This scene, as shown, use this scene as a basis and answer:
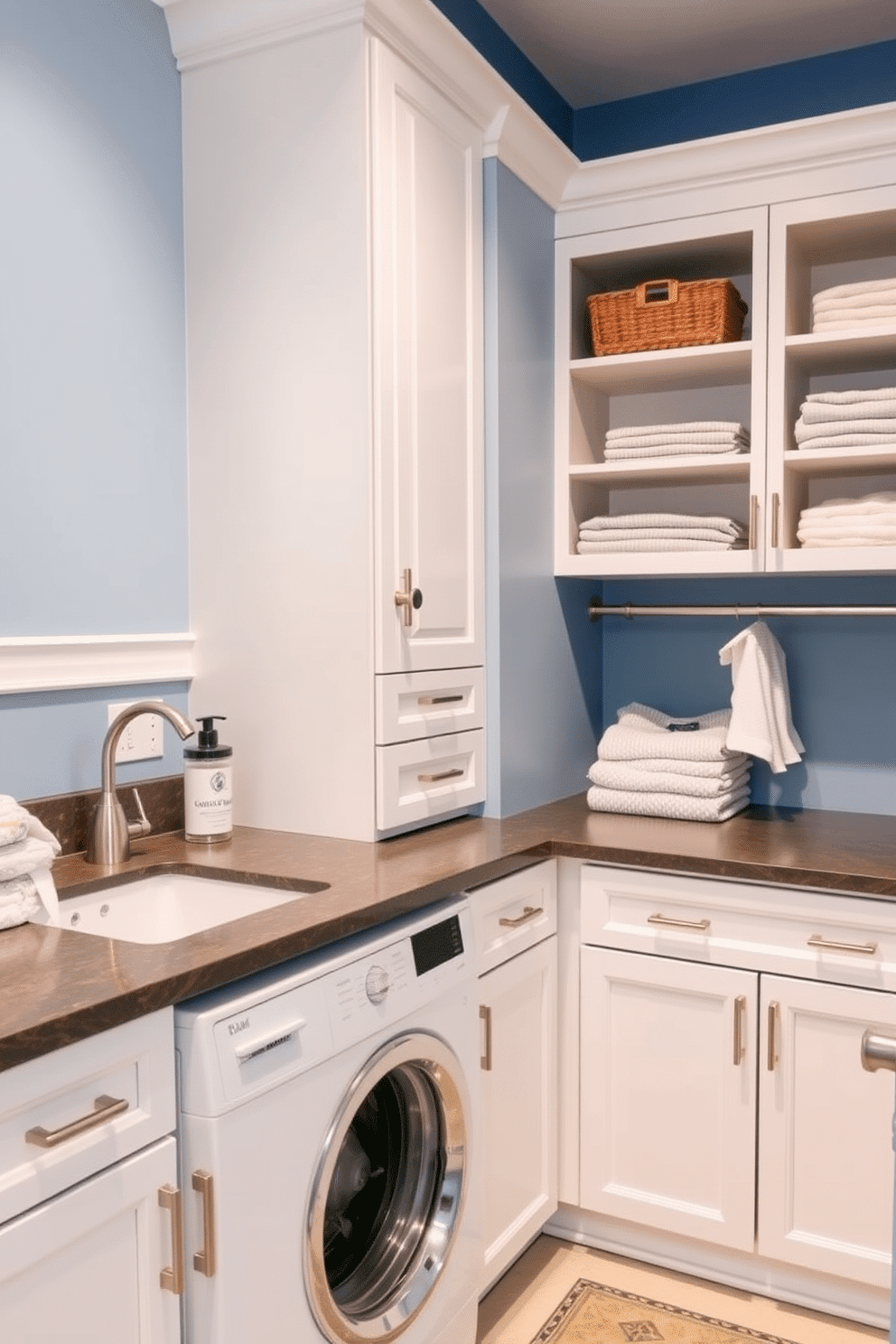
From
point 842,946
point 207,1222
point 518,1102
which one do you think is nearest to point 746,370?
point 842,946

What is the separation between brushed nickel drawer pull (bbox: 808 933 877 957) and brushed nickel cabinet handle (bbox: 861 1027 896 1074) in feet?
4.13

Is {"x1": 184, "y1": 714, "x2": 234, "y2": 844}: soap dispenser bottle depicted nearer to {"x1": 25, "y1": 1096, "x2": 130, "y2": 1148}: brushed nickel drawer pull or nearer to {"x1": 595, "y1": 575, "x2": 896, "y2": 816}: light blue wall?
{"x1": 25, "y1": 1096, "x2": 130, "y2": 1148}: brushed nickel drawer pull

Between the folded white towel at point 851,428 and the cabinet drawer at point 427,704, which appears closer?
the cabinet drawer at point 427,704

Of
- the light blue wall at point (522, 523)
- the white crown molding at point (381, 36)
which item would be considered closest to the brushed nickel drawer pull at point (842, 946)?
the light blue wall at point (522, 523)

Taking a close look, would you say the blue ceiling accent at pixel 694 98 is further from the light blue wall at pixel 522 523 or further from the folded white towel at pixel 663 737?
the folded white towel at pixel 663 737

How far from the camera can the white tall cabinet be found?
206cm

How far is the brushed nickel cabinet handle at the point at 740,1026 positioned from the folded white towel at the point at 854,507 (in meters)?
1.01

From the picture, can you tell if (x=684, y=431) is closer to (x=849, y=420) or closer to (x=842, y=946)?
(x=849, y=420)

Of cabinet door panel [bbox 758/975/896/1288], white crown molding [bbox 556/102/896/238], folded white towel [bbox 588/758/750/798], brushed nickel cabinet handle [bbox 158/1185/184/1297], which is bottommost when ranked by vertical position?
cabinet door panel [bbox 758/975/896/1288]

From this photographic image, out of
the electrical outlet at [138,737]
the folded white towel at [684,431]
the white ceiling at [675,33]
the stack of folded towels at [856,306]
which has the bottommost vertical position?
the electrical outlet at [138,737]

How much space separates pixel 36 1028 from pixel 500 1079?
1.15m

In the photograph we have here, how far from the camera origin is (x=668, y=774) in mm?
2561

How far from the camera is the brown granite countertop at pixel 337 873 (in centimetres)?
126

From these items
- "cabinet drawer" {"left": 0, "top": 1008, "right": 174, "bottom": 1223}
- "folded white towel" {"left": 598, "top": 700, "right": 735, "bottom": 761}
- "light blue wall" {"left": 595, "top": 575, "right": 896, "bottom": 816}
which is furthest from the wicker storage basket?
"cabinet drawer" {"left": 0, "top": 1008, "right": 174, "bottom": 1223}
